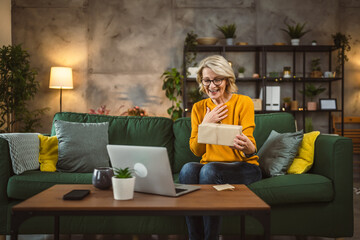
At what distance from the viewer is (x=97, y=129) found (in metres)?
2.49

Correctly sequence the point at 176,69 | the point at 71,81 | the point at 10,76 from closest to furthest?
the point at 10,76, the point at 71,81, the point at 176,69

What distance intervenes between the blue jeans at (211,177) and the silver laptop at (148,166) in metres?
0.30

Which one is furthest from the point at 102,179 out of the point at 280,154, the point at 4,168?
the point at 280,154

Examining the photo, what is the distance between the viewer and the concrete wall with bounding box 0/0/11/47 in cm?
443

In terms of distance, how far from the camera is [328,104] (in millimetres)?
4750

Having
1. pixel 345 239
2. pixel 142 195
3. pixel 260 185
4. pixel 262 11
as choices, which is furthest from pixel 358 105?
pixel 142 195

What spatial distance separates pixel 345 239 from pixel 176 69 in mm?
3348

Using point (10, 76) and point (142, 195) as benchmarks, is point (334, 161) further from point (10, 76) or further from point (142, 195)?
point (10, 76)

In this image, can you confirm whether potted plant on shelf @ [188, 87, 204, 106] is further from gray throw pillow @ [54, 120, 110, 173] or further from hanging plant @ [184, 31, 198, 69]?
gray throw pillow @ [54, 120, 110, 173]

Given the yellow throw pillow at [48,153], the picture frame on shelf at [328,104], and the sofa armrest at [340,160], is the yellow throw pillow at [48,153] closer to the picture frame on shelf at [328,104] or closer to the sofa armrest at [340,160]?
the sofa armrest at [340,160]

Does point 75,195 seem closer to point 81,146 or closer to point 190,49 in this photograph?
point 81,146

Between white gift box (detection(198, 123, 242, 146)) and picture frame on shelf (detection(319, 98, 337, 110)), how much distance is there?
366 centimetres

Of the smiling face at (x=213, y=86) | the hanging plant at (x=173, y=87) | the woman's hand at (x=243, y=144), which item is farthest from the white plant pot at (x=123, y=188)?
the hanging plant at (x=173, y=87)

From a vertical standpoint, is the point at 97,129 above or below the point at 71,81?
below
